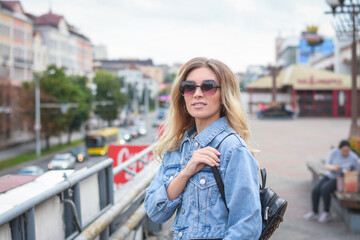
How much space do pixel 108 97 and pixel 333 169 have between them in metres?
73.0

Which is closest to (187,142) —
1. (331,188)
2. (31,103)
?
(331,188)

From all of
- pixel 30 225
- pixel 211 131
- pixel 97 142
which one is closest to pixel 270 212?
pixel 211 131

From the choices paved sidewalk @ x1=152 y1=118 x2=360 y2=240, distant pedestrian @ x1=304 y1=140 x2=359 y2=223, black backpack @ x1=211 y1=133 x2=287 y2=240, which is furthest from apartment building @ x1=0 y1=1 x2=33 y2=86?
black backpack @ x1=211 y1=133 x2=287 y2=240

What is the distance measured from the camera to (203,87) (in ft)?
8.14

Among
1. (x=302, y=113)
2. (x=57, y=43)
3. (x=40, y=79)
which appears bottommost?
(x=302, y=113)

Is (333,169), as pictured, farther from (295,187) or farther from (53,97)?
(53,97)

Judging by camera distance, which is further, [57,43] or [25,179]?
[57,43]

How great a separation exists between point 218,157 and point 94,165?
2176 millimetres

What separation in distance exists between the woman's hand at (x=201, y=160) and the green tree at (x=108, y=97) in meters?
76.5

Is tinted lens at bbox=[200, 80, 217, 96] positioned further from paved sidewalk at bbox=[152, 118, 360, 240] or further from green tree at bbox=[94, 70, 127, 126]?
green tree at bbox=[94, 70, 127, 126]

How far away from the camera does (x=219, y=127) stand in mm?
2432

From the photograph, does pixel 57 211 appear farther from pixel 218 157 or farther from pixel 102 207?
pixel 218 157

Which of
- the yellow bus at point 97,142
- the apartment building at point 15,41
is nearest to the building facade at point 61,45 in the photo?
the apartment building at point 15,41

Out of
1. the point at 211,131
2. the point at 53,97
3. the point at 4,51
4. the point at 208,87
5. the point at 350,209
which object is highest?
the point at 4,51
